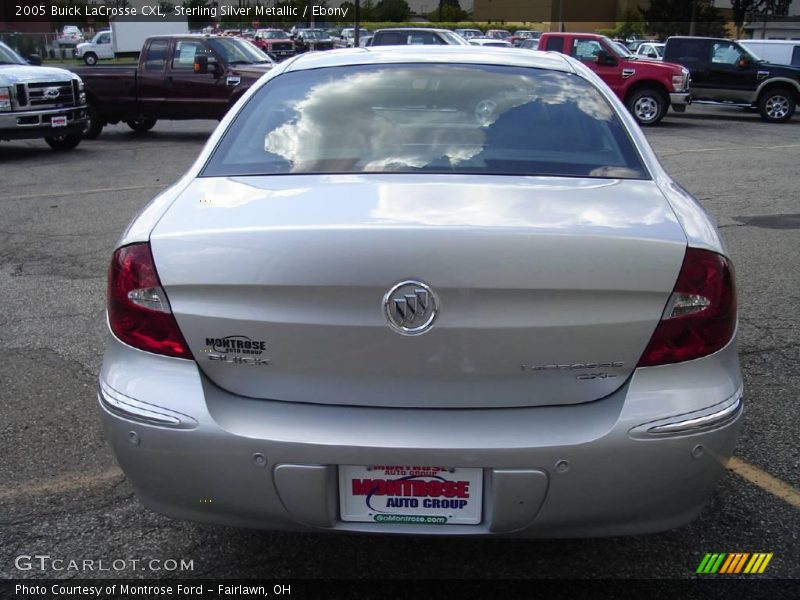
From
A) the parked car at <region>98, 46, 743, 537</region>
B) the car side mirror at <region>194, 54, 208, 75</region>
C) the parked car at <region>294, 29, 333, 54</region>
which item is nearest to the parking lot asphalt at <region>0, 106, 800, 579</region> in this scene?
the parked car at <region>98, 46, 743, 537</region>

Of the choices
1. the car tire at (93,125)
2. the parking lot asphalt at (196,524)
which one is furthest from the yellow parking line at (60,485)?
the car tire at (93,125)

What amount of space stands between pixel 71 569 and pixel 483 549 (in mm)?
1367

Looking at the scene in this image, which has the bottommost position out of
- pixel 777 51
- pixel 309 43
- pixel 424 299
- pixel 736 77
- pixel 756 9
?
pixel 736 77

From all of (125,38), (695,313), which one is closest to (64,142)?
(695,313)

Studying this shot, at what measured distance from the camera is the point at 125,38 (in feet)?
135

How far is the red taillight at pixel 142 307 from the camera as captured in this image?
7.74 feet

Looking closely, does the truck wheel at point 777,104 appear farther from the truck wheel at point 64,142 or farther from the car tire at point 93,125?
the truck wheel at point 64,142

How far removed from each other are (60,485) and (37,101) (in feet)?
34.2

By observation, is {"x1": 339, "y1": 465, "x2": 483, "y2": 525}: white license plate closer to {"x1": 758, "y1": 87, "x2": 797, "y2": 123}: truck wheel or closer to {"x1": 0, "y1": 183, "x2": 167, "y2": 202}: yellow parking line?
{"x1": 0, "y1": 183, "x2": 167, "y2": 202}: yellow parking line

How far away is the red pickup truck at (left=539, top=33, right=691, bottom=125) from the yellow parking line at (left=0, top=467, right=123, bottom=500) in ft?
52.8

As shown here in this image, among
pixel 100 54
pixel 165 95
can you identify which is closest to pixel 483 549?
pixel 165 95

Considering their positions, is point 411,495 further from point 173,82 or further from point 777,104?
point 777,104

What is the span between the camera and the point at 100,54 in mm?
43312

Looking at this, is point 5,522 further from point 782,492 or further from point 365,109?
point 782,492
